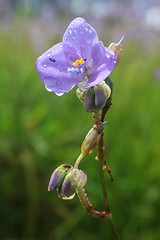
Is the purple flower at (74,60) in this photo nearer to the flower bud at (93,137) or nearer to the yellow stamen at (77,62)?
the yellow stamen at (77,62)

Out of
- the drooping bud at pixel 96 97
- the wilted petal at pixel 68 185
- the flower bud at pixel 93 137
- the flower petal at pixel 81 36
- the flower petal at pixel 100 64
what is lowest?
the wilted petal at pixel 68 185

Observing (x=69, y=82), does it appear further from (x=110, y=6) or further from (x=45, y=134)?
(x=110, y=6)

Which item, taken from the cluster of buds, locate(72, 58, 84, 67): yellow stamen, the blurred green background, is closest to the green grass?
the blurred green background

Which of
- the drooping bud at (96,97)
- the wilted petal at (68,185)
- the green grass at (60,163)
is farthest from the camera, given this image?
the green grass at (60,163)

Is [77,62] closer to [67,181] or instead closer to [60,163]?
[67,181]

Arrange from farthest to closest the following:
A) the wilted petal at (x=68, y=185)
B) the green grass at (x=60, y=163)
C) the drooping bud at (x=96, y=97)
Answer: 1. the green grass at (x=60, y=163)
2. the wilted petal at (x=68, y=185)
3. the drooping bud at (x=96, y=97)

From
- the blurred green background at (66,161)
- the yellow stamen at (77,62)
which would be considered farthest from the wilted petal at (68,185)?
the blurred green background at (66,161)

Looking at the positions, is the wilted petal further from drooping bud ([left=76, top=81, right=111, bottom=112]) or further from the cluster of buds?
drooping bud ([left=76, top=81, right=111, bottom=112])

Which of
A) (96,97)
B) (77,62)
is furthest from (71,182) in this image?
(77,62)
